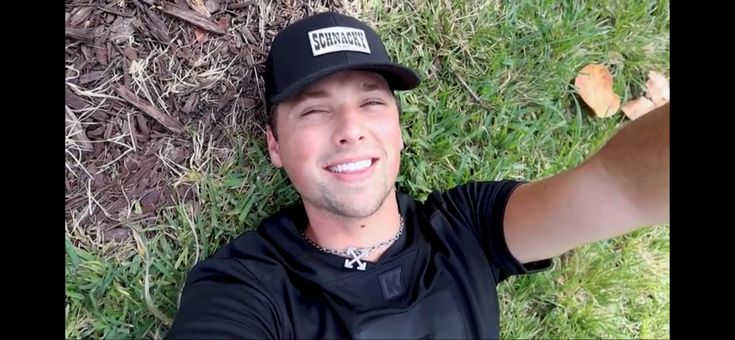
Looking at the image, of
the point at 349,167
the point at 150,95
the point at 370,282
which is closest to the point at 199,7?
the point at 150,95

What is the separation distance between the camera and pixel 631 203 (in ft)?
5.29

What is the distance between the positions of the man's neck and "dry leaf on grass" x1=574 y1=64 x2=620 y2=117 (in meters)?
1.12

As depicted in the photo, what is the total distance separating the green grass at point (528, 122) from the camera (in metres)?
2.41

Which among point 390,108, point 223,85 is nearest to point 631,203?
point 390,108

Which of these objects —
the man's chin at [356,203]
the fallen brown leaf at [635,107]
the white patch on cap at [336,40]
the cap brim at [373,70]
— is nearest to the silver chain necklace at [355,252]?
the man's chin at [356,203]

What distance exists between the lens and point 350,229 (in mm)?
1995

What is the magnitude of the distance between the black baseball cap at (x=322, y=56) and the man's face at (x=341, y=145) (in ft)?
0.19

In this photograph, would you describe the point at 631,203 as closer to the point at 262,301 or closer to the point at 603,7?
the point at 262,301

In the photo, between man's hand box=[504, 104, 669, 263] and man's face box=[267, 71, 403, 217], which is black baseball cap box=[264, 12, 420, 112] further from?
man's hand box=[504, 104, 669, 263]

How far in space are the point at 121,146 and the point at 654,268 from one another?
2.28 metres

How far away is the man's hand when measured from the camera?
4.98 ft

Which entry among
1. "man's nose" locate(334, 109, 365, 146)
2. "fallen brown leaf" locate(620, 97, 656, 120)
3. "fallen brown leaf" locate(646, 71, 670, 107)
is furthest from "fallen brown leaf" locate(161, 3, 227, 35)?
"fallen brown leaf" locate(646, 71, 670, 107)

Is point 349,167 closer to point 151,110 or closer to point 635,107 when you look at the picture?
point 151,110

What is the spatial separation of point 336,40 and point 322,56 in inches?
3.1
